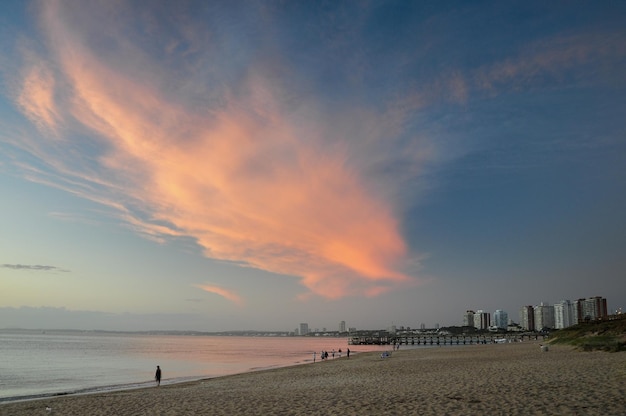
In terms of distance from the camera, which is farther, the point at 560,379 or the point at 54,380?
the point at 54,380

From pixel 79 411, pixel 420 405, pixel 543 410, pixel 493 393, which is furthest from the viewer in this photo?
pixel 79 411

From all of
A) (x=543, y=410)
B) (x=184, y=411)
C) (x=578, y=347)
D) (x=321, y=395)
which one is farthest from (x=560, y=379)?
(x=578, y=347)

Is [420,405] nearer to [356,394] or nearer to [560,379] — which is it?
[356,394]

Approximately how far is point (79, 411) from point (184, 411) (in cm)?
560

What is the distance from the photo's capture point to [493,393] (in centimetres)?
1692

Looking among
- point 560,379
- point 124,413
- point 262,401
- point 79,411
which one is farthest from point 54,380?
point 560,379

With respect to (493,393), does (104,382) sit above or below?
below

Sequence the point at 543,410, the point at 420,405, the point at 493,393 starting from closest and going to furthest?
the point at 543,410, the point at 420,405, the point at 493,393

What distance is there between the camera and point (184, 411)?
18.0m

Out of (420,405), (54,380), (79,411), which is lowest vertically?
(54,380)

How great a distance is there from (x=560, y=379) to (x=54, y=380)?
144 ft

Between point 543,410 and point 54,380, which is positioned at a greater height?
point 543,410

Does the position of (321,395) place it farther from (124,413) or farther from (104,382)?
(104,382)

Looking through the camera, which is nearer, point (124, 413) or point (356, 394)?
point (124, 413)
